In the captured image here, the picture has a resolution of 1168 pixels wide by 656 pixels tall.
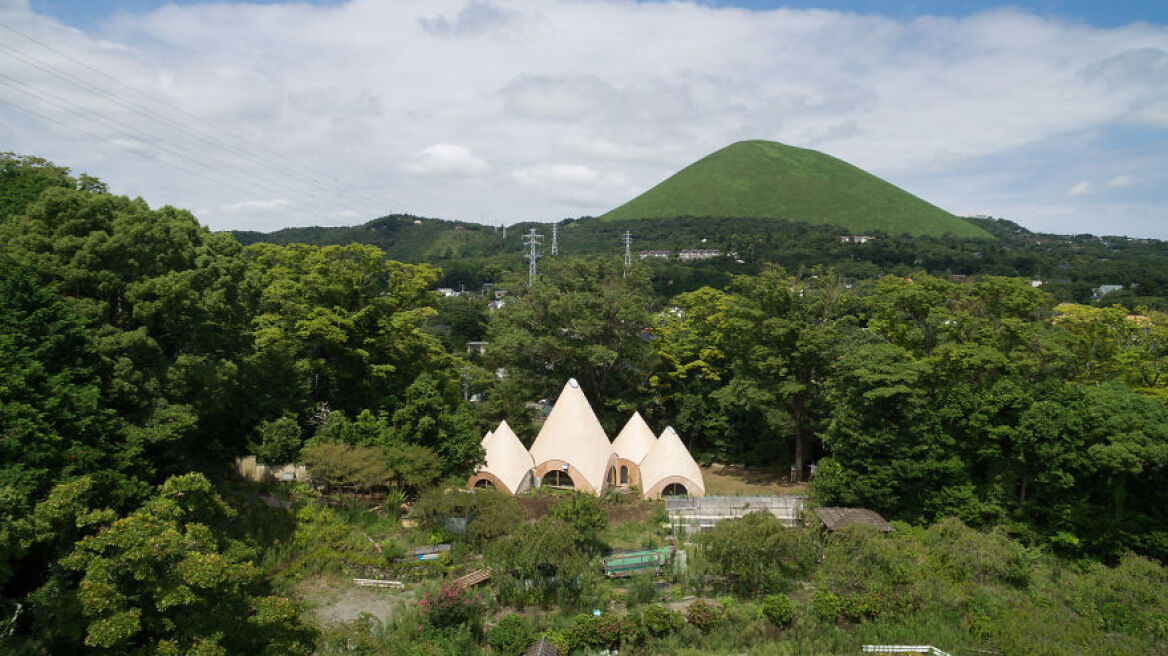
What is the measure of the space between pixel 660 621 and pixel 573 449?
34.9 ft

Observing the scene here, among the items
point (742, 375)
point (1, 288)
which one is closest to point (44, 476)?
point (1, 288)

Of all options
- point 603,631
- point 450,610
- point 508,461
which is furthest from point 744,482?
point 450,610

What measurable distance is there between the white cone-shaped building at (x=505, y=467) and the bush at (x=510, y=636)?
30.1ft

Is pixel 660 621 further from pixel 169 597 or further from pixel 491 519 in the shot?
pixel 169 597

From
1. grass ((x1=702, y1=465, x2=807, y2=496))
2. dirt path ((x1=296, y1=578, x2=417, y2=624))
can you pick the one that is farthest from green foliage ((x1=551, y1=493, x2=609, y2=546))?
grass ((x1=702, y1=465, x2=807, y2=496))

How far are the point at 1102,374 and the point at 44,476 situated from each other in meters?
28.4

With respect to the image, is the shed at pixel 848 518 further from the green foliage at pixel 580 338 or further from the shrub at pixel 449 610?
the green foliage at pixel 580 338

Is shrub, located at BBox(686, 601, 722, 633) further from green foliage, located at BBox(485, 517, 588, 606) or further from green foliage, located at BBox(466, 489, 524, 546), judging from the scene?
green foliage, located at BBox(466, 489, 524, 546)

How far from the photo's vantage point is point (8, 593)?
12.1 m

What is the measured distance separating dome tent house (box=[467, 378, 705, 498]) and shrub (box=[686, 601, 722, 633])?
345 inches

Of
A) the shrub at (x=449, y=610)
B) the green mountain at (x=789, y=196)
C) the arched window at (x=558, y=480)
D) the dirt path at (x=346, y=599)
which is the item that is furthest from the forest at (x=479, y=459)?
the green mountain at (x=789, y=196)

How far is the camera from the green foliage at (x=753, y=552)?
15297 mm

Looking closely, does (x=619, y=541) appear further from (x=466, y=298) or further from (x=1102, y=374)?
(x=466, y=298)

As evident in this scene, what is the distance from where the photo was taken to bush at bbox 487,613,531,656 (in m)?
13.0
